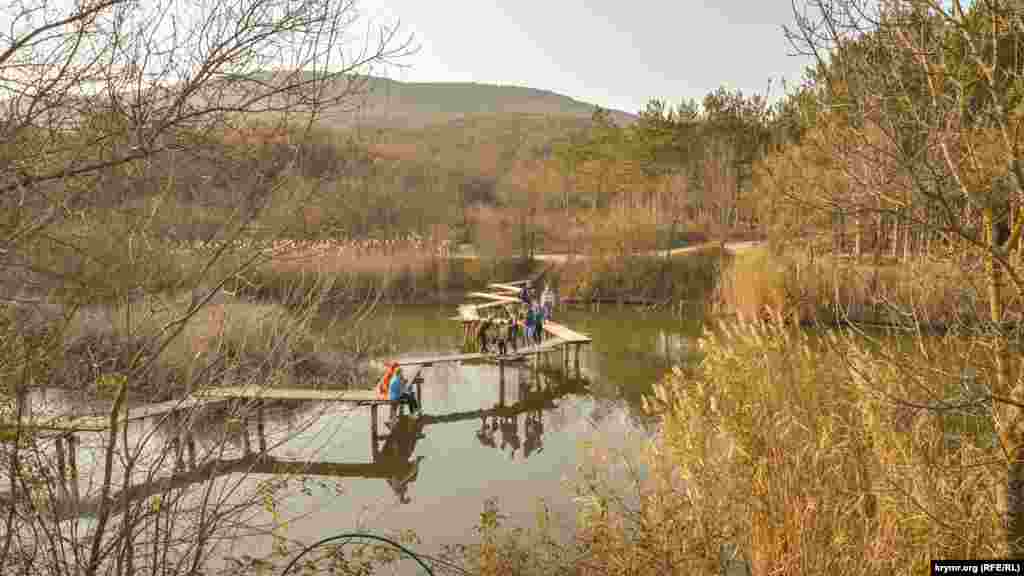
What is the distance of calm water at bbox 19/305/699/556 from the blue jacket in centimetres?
64

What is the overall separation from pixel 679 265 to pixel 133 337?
25.5 meters

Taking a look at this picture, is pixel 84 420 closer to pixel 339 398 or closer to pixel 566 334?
pixel 339 398

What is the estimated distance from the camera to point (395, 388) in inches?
411

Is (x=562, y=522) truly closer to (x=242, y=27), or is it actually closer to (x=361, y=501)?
(x=361, y=501)

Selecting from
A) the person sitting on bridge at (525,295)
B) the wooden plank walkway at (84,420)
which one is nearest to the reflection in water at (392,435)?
the wooden plank walkway at (84,420)

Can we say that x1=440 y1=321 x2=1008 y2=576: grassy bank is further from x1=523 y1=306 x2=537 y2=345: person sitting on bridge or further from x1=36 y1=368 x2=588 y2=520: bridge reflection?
x1=523 y1=306 x2=537 y2=345: person sitting on bridge

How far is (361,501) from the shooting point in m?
8.12

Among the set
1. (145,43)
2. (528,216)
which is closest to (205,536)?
(145,43)

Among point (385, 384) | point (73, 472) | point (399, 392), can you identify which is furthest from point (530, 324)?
point (73, 472)

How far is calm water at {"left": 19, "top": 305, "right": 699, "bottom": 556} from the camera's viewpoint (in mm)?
7500

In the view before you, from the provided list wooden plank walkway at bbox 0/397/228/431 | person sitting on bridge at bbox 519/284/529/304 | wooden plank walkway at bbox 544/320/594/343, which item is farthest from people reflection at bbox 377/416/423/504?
person sitting on bridge at bbox 519/284/529/304

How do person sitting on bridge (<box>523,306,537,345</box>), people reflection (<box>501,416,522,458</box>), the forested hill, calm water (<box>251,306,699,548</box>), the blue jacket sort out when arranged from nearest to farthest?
1. calm water (<box>251,306,699,548</box>)
2. people reflection (<box>501,416,522,458</box>)
3. the blue jacket
4. person sitting on bridge (<box>523,306,537,345</box>)
5. the forested hill

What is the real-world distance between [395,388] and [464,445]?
1457mm

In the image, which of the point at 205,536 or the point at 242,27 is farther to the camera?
the point at 242,27
